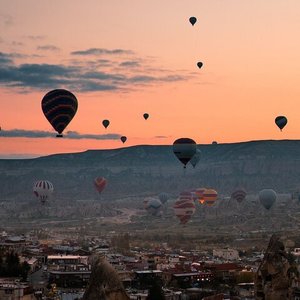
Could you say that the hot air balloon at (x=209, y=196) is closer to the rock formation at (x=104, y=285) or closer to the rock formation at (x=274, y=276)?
the rock formation at (x=274, y=276)

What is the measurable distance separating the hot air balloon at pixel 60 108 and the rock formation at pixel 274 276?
108ft

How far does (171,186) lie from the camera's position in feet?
652

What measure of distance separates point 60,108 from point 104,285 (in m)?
33.7

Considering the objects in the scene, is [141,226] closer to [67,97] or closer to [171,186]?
[67,97]

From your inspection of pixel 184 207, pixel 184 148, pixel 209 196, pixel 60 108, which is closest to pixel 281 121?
pixel 184 148

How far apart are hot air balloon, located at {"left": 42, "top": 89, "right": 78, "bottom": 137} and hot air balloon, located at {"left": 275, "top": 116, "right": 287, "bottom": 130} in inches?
809

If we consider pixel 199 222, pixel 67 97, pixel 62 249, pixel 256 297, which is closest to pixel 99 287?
pixel 256 297

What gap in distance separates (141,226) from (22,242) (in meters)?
47.9

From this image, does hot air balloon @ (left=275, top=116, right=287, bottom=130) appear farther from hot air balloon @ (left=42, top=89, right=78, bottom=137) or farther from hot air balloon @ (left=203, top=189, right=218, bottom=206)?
hot air balloon @ (left=203, top=189, right=218, bottom=206)

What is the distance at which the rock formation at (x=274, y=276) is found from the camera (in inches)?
348

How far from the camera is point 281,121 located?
59.9 meters

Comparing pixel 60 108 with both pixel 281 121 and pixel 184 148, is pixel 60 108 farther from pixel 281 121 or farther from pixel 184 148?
pixel 281 121

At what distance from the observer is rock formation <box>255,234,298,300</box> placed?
8844 millimetres

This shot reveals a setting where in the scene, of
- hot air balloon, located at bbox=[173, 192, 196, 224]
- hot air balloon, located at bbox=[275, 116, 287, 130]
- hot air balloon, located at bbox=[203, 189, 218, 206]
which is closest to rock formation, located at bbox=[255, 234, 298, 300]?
hot air balloon, located at bbox=[275, 116, 287, 130]
